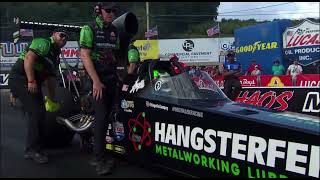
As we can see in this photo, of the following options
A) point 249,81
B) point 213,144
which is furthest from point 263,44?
point 213,144

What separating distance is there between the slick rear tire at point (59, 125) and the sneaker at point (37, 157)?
27.9 inches

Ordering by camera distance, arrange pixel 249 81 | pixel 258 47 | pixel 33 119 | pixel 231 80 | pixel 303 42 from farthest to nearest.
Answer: pixel 258 47 < pixel 303 42 < pixel 249 81 < pixel 231 80 < pixel 33 119

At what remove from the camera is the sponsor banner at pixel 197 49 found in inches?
1267

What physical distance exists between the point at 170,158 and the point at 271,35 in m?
19.6

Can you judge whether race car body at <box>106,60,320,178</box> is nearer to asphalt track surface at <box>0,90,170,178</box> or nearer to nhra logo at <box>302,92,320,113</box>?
asphalt track surface at <box>0,90,170,178</box>

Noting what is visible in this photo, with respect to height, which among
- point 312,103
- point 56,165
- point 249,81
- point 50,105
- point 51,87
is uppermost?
point 51,87

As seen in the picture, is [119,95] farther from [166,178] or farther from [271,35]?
[271,35]

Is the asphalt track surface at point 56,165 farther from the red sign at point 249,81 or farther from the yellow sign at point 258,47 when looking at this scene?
the yellow sign at point 258,47

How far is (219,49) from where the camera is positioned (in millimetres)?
32438

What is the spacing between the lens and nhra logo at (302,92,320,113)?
8.77 meters

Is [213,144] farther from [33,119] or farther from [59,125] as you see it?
[59,125]

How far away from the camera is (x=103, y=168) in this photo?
13.8 feet

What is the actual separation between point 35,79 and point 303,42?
1915cm

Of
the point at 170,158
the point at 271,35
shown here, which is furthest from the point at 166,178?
the point at 271,35
